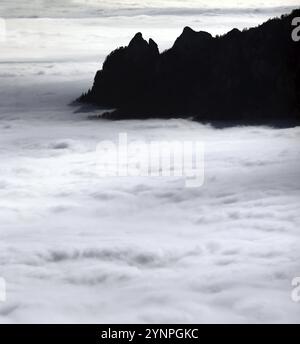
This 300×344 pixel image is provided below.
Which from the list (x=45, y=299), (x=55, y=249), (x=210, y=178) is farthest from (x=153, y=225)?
(x=210, y=178)

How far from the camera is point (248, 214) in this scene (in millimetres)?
103750

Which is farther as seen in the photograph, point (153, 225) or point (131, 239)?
point (153, 225)

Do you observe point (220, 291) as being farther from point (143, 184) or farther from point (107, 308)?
point (143, 184)

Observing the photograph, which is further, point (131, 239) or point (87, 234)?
point (87, 234)

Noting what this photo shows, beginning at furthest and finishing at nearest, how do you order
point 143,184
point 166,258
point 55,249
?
point 143,184 → point 55,249 → point 166,258

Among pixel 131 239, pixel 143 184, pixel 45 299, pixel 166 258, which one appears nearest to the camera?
pixel 45 299

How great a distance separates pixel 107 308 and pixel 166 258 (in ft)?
71.2

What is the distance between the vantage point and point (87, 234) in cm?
9638
